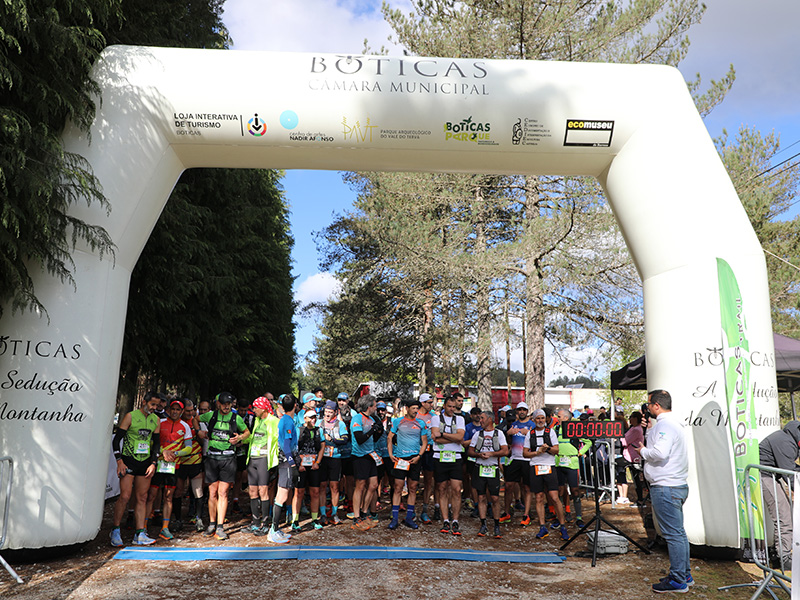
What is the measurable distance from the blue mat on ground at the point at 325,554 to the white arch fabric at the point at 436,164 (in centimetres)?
78

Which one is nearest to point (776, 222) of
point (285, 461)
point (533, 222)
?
point (533, 222)

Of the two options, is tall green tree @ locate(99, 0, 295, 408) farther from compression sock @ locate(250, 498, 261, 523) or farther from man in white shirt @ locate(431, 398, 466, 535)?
man in white shirt @ locate(431, 398, 466, 535)

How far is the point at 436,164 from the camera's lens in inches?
303

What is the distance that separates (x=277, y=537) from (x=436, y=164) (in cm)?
500

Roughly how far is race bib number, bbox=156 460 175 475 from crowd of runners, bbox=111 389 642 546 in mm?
12

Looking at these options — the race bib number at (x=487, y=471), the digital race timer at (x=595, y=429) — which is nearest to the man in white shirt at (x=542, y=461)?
the race bib number at (x=487, y=471)

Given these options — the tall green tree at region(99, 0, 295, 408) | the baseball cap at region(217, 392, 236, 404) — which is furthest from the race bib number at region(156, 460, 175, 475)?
the tall green tree at region(99, 0, 295, 408)

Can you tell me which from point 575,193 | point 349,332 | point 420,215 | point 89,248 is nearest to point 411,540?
point 89,248

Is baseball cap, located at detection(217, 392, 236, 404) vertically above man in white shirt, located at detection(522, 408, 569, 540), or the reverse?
baseball cap, located at detection(217, 392, 236, 404)

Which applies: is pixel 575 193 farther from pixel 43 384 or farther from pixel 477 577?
pixel 43 384

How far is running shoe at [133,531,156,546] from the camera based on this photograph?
7.28m

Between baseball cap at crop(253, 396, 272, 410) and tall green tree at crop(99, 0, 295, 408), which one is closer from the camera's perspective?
baseball cap at crop(253, 396, 272, 410)

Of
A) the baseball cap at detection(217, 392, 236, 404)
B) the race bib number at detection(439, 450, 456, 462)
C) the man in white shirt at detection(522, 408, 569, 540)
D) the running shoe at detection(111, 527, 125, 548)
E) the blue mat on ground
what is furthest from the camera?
the race bib number at detection(439, 450, 456, 462)

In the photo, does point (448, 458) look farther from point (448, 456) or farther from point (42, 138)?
point (42, 138)
